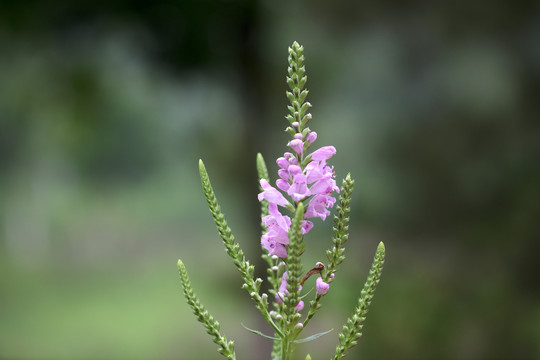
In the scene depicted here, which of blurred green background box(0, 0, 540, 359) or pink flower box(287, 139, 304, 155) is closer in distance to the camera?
pink flower box(287, 139, 304, 155)

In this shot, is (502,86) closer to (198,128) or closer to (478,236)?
(478,236)

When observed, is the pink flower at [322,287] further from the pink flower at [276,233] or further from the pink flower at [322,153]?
the pink flower at [322,153]

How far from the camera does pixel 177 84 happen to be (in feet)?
20.9

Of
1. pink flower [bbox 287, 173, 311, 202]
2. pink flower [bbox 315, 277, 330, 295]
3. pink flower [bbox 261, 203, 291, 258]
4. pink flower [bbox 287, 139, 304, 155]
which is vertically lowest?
pink flower [bbox 315, 277, 330, 295]

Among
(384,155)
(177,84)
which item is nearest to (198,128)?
(177,84)

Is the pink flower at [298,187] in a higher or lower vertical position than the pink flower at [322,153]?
lower

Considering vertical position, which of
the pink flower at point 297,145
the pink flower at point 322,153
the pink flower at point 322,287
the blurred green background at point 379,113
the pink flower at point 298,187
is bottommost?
the pink flower at point 322,287

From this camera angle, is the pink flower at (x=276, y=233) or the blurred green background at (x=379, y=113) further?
the blurred green background at (x=379, y=113)

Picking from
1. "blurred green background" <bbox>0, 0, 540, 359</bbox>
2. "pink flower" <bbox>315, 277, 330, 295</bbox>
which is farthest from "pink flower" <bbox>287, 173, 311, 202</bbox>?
"blurred green background" <bbox>0, 0, 540, 359</bbox>

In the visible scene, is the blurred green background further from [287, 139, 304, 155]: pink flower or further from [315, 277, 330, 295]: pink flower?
[287, 139, 304, 155]: pink flower

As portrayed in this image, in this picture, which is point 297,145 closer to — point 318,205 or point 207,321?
point 318,205

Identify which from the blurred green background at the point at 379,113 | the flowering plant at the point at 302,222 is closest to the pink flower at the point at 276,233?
the flowering plant at the point at 302,222

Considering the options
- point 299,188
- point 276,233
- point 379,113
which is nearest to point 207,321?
point 276,233

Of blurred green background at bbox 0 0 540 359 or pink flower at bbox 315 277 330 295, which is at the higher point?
blurred green background at bbox 0 0 540 359
